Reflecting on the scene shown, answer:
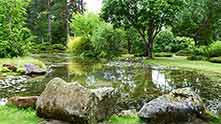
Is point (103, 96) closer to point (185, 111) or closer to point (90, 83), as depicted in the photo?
point (185, 111)

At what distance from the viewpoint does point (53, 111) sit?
970 cm

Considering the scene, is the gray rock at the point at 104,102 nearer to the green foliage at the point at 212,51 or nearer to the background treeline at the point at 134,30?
the background treeline at the point at 134,30

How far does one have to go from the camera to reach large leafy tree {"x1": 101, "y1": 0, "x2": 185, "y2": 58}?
3219 centimetres

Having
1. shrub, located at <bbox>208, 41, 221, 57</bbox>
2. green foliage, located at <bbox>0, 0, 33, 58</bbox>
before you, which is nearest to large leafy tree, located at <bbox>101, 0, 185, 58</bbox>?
shrub, located at <bbox>208, 41, 221, 57</bbox>

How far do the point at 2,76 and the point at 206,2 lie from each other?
3043 cm

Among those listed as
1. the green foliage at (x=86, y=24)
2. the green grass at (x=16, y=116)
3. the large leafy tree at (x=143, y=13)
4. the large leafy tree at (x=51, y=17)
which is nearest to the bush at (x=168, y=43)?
the large leafy tree at (x=143, y=13)

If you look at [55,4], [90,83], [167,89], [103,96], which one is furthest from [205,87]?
[55,4]

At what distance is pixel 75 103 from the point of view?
9336 mm

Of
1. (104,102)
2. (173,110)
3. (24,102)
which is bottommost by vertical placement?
(173,110)

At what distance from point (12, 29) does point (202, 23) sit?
26.1 m

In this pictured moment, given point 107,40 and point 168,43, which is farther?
point 168,43

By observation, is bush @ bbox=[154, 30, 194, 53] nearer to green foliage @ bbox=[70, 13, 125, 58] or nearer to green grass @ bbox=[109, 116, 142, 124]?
green foliage @ bbox=[70, 13, 125, 58]

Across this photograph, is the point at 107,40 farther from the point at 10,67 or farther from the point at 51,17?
the point at 51,17

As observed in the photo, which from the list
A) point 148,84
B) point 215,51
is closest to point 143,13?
point 215,51
